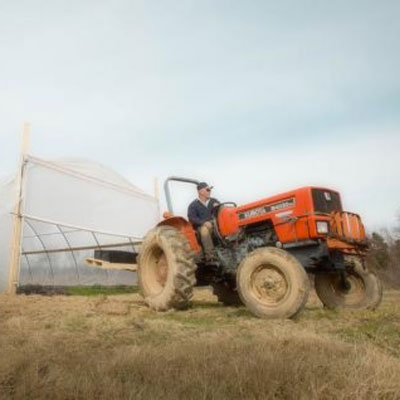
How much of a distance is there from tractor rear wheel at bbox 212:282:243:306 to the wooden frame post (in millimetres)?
4804

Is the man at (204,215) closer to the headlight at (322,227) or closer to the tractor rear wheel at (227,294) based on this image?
the tractor rear wheel at (227,294)

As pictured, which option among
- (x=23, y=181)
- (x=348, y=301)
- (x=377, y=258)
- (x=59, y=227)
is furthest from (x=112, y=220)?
(x=377, y=258)

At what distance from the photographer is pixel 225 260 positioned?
6039 millimetres

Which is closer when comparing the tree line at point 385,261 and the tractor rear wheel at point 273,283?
the tractor rear wheel at point 273,283

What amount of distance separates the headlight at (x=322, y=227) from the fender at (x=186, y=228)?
1863 millimetres

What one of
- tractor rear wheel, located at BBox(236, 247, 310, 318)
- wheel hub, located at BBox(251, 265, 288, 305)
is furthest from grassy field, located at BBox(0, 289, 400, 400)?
wheel hub, located at BBox(251, 265, 288, 305)

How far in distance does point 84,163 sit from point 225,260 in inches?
377

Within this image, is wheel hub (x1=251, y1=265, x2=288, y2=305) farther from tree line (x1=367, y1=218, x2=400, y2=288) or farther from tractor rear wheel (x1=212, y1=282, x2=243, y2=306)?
tree line (x1=367, y1=218, x2=400, y2=288)

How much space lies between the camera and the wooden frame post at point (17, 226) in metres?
9.62

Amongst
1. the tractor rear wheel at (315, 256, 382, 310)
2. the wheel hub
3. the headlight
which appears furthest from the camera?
the tractor rear wheel at (315, 256, 382, 310)

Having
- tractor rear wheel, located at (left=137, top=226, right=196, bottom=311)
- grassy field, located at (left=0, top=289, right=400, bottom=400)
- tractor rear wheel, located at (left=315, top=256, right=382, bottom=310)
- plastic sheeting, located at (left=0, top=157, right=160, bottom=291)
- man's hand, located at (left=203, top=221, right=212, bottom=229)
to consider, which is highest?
plastic sheeting, located at (left=0, top=157, right=160, bottom=291)

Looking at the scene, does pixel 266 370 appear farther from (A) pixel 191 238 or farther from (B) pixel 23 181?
(B) pixel 23 181

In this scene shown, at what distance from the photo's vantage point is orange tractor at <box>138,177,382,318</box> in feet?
16.6

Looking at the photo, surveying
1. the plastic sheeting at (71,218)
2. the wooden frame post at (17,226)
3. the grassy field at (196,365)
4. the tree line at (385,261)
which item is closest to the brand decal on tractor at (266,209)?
the grassy field at (196,365)
